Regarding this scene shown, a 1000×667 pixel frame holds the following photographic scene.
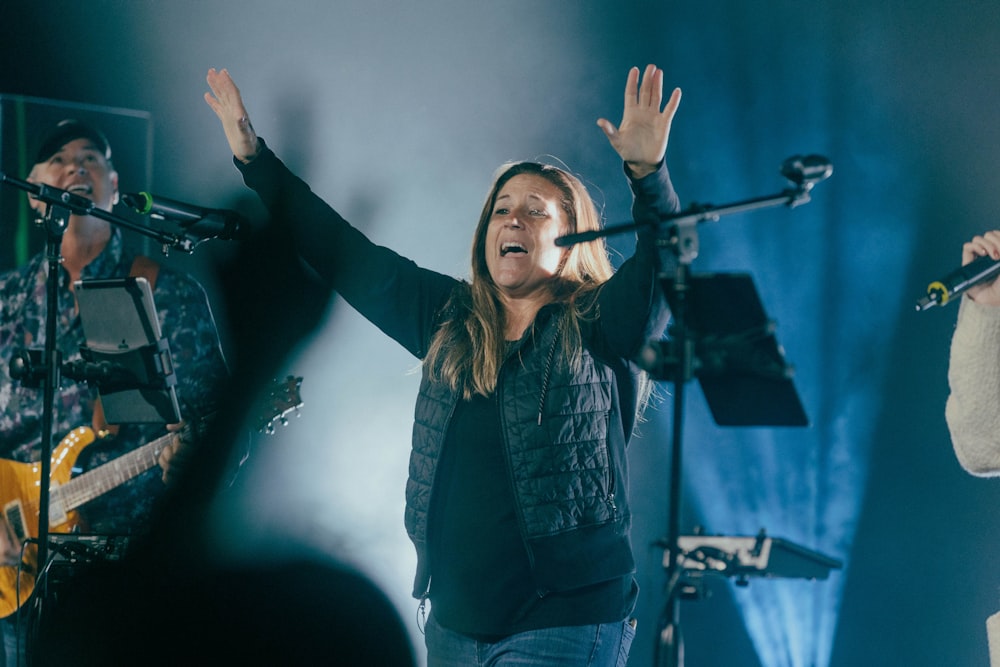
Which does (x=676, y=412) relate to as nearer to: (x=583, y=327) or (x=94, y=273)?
(x=583, y=327)

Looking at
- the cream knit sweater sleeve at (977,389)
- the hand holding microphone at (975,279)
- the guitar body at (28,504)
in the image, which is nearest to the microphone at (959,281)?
the hand holding microphone at (975,279)

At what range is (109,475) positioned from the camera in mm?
3047

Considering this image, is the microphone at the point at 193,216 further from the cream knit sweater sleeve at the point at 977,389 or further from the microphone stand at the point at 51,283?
the cream knit sweater sleeve at the point at 977,389

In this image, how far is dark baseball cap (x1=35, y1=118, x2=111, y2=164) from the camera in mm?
3320

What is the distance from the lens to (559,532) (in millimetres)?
2010

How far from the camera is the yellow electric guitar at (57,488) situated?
3.04 m

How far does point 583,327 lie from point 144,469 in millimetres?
1635

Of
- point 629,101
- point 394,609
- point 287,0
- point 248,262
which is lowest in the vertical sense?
point 394,609

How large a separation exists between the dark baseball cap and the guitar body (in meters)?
0.98

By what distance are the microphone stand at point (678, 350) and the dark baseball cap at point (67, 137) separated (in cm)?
243

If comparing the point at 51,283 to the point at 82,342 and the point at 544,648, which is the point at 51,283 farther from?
the point at 544,648

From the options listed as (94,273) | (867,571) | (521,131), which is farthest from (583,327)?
(94,273)

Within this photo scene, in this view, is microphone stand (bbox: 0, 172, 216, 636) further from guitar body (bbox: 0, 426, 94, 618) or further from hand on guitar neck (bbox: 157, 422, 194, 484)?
guitar body (bbox: 0, 426, 94, 618)

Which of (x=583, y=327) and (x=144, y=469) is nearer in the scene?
(x=583, y=327)
